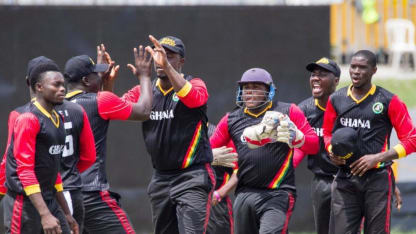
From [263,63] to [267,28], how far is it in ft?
1.53

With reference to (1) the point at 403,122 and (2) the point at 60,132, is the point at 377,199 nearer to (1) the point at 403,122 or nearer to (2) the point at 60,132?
(1) the point at 403,122

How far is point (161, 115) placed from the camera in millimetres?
7906

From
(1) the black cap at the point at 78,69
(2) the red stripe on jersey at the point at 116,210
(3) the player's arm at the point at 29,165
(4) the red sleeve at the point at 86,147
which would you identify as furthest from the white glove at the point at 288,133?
(3) the player's arm at the point at 29,165

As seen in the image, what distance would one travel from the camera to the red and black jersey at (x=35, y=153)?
629cm

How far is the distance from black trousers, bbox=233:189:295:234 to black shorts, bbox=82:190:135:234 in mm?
1060

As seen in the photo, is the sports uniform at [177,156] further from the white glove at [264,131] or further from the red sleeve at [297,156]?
the red sleeve at [297,156]

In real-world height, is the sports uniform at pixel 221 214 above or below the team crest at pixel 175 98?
below

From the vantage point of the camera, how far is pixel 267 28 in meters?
11.2

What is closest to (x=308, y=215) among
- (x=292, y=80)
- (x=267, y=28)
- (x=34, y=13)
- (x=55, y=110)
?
(x=292, y=80)

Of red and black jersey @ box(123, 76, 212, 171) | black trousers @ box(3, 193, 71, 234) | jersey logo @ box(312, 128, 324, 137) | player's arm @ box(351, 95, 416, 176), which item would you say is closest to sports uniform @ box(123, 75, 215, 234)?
red and black jersey @ box(123, 76, 212, 171)

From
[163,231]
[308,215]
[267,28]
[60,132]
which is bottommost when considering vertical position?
[308,215]

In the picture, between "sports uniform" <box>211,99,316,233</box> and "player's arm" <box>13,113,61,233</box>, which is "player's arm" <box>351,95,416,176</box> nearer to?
"sports uniform" <box>211,99,316,233</box>

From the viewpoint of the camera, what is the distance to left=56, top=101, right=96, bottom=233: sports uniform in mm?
7012

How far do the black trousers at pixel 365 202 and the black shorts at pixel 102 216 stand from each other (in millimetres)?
2002
